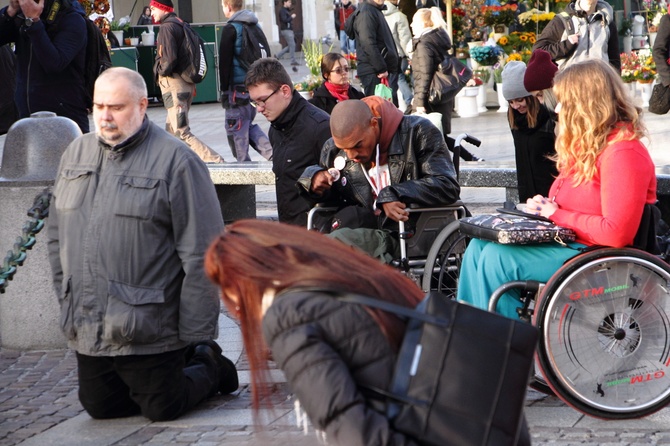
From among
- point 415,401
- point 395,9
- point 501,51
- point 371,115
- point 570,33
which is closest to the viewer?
point 415,401

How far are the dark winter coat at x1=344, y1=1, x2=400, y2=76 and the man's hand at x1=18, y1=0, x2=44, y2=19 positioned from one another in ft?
19.4

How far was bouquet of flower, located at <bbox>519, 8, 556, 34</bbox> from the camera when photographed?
18.3 meters

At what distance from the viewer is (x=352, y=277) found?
2.83m

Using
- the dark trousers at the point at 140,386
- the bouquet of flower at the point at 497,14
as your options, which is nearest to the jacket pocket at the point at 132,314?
the dark trousers at the point at 140,386

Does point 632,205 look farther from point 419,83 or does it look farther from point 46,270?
point 419,83

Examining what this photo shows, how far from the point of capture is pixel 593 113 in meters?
4.89

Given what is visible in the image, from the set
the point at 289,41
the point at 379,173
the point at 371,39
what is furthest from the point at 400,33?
the point at 289,41

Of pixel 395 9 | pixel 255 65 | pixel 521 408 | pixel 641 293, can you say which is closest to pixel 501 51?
pixel 395 9

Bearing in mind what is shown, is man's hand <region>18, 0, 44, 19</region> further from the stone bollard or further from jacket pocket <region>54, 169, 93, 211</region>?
jacket pocket <region>54, 169, 93, 211</region>

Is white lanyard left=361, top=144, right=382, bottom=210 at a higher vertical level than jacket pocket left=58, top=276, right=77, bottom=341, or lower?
higher

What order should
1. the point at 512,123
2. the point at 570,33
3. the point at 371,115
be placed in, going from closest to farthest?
the point at 371,115 → the point at 512,123 → the point at 570,33

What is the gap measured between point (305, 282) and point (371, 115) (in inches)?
125

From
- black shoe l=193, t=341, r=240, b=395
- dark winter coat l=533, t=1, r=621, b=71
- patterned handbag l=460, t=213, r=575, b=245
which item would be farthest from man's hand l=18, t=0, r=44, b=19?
dark winter coat l=533, t=1, r=621, b=71

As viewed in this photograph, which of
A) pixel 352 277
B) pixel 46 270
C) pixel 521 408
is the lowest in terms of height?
pixel 46 270
